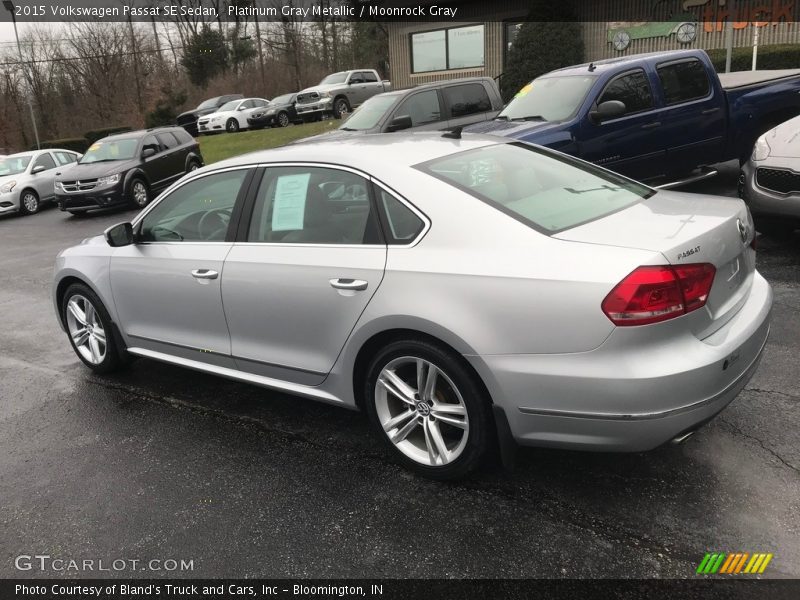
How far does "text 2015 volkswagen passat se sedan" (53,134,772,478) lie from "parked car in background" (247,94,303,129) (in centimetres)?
2488

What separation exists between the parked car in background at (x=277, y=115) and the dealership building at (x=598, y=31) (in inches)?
173

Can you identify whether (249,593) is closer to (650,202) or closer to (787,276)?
(650,202)

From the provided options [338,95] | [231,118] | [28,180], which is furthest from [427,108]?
[231,118]

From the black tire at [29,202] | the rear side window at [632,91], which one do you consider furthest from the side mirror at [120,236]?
the black tire at [29,202]

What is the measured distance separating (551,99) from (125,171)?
1007 centimetres

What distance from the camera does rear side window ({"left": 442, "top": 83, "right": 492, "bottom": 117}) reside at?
11562 mm

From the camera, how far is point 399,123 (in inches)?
421

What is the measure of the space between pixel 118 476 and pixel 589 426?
2453mm

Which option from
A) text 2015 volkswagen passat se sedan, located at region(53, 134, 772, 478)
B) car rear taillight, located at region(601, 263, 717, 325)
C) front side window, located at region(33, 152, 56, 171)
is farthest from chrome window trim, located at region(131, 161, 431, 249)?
front side window, located at region(33, 152, 56, 171)

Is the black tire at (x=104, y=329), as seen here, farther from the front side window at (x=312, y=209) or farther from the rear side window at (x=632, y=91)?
the rear side window at (x=632, y=91)

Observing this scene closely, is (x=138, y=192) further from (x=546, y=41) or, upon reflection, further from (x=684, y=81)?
(x=546, y=41)

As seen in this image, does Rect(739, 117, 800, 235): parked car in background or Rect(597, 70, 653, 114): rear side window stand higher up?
Rect(597, 70, 653, 114): rear side window

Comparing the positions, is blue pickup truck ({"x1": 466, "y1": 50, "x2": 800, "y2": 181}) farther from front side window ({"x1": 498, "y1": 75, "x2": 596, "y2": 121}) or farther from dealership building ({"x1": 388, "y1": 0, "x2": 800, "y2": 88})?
dealership building ({"x1": 388, "y1": 0, "x2": 800, "y2": 88})

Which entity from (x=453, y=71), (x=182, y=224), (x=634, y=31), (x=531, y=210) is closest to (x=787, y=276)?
(x=531, y=210)
